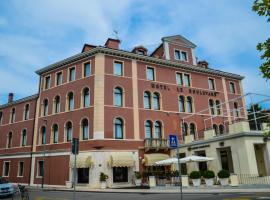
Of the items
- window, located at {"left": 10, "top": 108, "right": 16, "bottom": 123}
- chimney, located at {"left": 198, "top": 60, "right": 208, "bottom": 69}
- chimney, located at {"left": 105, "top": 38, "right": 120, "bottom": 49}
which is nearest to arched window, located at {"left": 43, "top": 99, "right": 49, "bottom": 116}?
window, located at {"left": 10, "top": 108, "right": 16, "bottom": 123}

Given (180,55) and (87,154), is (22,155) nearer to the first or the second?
(87,154)

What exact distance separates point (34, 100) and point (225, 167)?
25607mm

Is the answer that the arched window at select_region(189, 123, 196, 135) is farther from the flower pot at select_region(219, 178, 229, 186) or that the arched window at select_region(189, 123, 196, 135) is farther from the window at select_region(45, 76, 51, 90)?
the window at select_region(45, 76, 51, 90)

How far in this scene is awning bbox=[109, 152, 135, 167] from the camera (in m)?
26.2

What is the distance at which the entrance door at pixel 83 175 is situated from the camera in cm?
2698

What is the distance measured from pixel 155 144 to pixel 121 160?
4711mm

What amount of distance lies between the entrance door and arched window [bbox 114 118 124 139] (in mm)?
4710

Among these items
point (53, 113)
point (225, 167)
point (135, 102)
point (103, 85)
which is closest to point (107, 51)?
point (103, 85)

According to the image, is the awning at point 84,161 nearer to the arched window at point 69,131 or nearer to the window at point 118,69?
the arched window at point 69,131

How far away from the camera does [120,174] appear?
2725cm

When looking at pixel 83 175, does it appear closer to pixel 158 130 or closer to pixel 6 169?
pixel 158 130

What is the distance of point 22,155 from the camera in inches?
1362

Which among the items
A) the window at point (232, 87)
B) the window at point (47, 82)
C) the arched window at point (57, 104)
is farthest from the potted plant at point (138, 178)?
the window at point (232, 87)

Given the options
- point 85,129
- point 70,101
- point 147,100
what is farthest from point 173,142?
point 70,101
